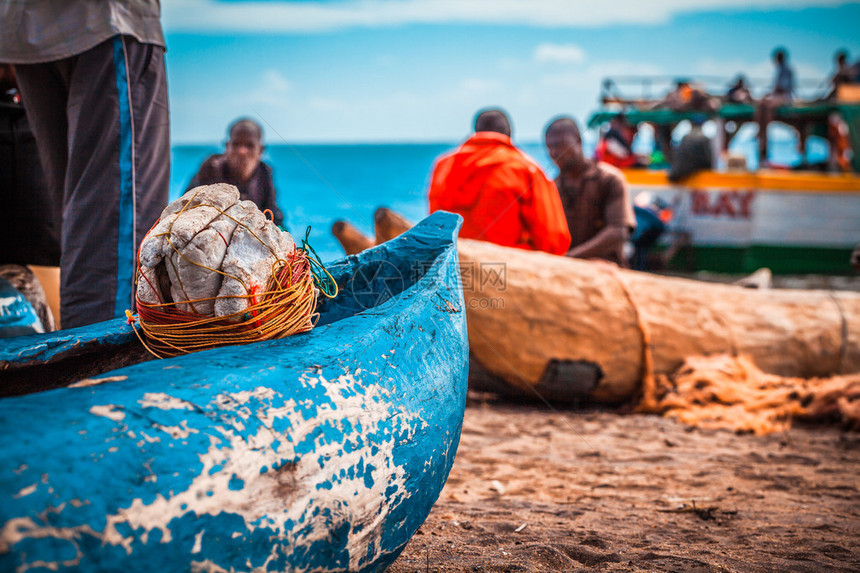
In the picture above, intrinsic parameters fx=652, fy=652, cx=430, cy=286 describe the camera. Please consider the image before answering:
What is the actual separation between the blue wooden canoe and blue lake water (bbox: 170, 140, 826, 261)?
535 mm

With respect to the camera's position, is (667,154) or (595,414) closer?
(595,414)

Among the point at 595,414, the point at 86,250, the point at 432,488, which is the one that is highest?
the point at 86,250

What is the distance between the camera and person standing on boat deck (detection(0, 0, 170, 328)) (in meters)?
2.40

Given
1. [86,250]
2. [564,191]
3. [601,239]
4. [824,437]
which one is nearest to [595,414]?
[824,437]

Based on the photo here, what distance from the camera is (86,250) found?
95.0 inches

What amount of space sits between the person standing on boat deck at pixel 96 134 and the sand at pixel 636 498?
4.84ft

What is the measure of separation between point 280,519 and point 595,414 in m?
2.93

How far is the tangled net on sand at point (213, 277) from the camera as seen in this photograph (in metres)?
1.34

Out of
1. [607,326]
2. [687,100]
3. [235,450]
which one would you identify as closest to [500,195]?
[607,326]

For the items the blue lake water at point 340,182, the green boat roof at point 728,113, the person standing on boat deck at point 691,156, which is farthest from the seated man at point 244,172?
the green boat roof at point 728,113

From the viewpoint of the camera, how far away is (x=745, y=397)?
362 cm

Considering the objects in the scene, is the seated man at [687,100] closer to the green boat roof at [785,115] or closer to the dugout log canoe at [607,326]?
the green boat roof at [785,115]

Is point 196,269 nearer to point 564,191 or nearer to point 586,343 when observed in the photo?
point 586,343

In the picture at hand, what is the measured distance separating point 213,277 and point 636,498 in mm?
1830
